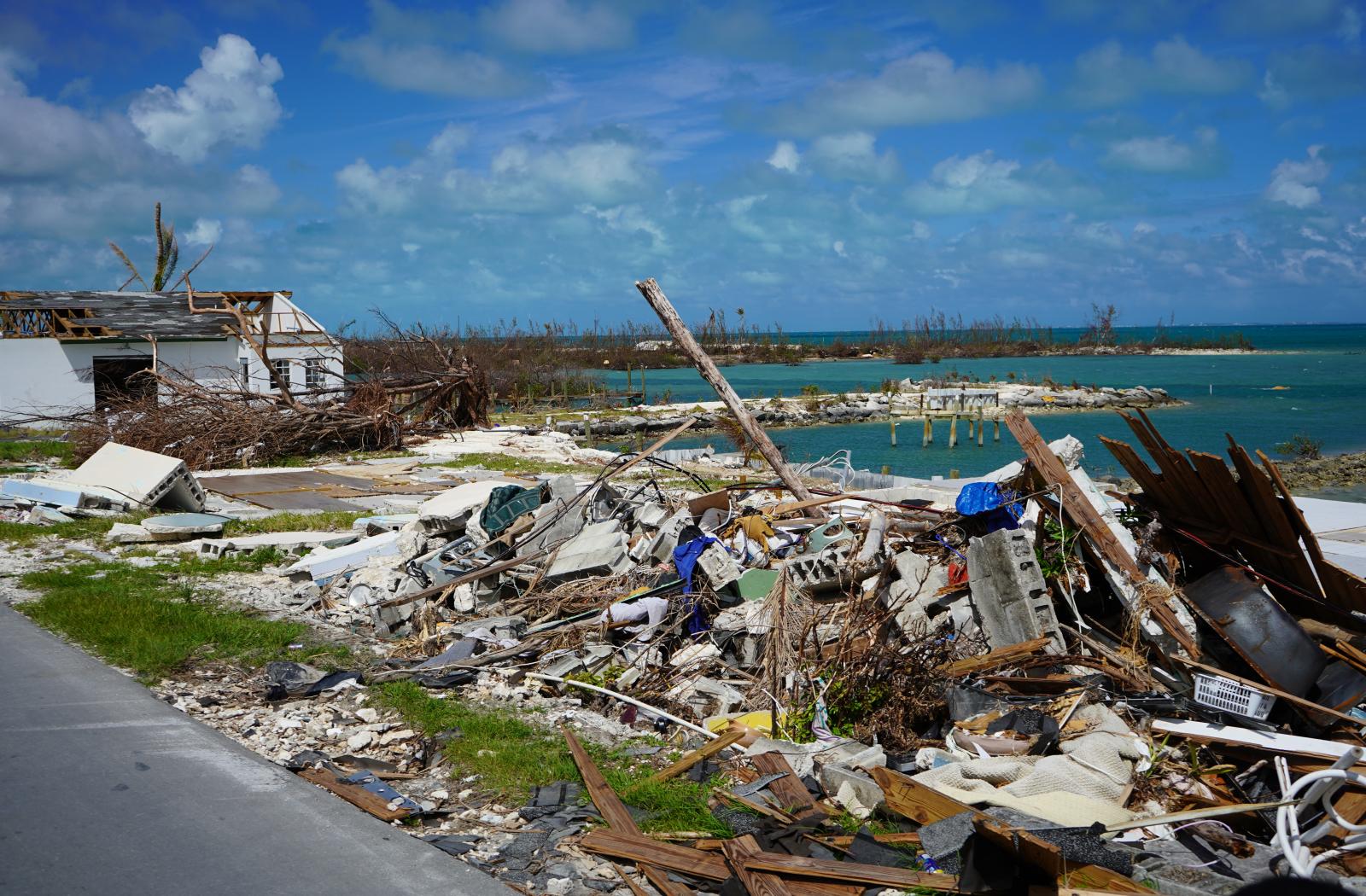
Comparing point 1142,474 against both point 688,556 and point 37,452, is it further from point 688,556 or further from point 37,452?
point 37,452

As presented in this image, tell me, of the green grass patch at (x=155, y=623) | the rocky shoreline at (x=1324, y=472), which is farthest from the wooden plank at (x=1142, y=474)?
the rocky shoreline at (x=1324, y=472)

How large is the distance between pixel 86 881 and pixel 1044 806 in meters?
4.23

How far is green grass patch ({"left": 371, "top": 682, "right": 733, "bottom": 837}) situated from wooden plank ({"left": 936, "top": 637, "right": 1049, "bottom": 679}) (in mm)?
1875

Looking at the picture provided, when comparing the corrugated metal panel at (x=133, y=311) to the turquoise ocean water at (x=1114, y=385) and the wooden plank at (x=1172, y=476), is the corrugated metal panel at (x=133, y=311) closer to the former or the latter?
the turquoise ocean water at (x=1114, y=385)

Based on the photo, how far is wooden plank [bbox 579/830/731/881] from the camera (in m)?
4.38

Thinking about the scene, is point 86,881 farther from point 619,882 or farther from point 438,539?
point 438,539

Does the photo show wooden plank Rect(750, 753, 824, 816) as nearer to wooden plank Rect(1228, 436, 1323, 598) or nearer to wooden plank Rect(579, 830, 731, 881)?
wooden plank Rect(579, 830, 731, 881)

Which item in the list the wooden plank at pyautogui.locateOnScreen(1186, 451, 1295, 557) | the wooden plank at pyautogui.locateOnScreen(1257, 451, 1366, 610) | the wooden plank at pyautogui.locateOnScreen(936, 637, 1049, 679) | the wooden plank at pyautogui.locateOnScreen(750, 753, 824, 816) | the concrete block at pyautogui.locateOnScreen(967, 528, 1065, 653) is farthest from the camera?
the wooden plank at pyautogui.locateOnScreen(1186, 451, 1295, 557)

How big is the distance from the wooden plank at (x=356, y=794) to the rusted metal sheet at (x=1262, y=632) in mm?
4685

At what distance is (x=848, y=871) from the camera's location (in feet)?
13.8

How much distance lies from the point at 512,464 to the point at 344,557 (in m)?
12.0

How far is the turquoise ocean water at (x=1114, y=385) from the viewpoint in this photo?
1480 inches

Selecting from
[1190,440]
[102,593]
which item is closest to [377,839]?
[102,593]

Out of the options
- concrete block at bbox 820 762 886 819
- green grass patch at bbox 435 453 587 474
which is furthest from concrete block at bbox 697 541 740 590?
green grass patch at bbox 435 453 587 474
